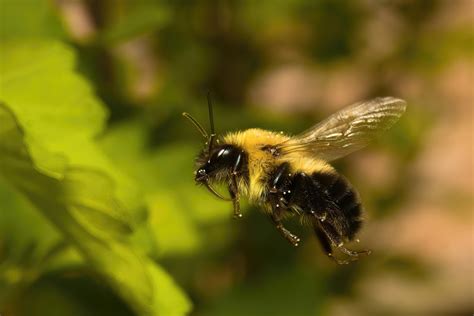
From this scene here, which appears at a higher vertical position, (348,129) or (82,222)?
(348,129)

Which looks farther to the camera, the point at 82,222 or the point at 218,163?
the point at 218,163

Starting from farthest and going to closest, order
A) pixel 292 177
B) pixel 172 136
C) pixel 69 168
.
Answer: pixel 172 136, pixel 292 177, pixel 69 168

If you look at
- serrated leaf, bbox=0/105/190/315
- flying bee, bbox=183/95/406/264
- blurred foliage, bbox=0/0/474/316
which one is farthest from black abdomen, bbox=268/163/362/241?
serrated leaf, bbox=0/105/190/315

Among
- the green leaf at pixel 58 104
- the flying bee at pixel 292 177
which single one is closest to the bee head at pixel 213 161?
the flying bee at pixel 292 177

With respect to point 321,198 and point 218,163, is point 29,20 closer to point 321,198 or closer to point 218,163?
point 218,163

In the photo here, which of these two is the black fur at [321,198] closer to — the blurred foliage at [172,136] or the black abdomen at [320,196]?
the black abdomen at [320,196]

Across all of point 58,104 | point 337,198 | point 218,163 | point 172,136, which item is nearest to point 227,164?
point 218,163

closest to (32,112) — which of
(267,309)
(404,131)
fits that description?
(267,309)
